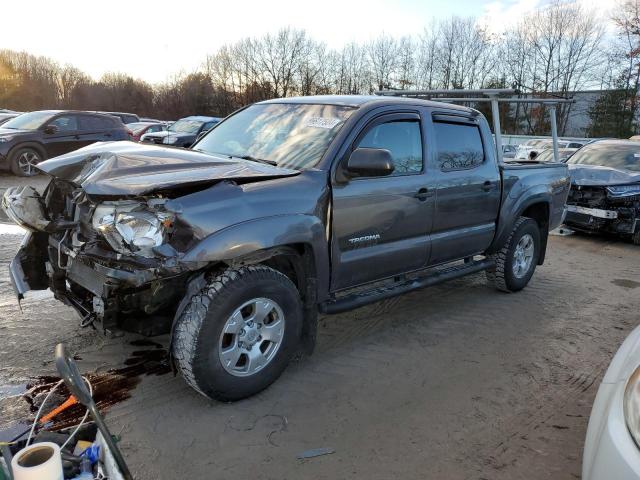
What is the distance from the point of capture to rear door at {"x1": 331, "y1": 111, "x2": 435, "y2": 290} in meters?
3.68

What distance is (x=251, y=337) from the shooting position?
10.7ft

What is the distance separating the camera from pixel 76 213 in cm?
329

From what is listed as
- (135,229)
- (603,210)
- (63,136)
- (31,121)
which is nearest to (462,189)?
(135,229)

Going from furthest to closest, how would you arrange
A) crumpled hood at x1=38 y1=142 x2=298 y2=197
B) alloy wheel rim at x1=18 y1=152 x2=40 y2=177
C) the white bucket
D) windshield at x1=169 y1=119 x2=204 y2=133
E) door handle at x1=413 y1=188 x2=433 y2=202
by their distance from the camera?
windshield at x1=169 y1=119 x2=204 y2=133
alloy wheel rim at x1=18 y1=152 x2=40 y2=177
door handle at x1=413 y1=188 x2=433 y2=202
crumpled hood at x1=38 y1=142 x2=298 y2=197
the white bucket

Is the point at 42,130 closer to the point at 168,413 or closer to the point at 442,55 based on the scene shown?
the point at 168,413

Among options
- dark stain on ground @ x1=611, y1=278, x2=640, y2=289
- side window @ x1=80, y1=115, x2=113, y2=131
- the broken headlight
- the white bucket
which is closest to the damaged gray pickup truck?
the broken headlight

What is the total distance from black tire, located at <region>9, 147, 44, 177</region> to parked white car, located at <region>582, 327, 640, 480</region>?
1286cm

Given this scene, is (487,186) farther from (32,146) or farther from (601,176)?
(32,146)

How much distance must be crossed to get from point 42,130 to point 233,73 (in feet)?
140

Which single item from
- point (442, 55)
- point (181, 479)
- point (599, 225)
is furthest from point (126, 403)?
point (442, 55)

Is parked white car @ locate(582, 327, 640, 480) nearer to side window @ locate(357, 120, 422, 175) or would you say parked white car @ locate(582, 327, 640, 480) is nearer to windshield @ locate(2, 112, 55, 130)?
side window @ locate(357, 120, 422, 175)

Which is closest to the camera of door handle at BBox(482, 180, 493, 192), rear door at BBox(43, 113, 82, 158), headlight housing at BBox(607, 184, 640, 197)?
door handle at BBox(482, 180, 493, 192)

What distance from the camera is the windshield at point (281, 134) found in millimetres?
3752

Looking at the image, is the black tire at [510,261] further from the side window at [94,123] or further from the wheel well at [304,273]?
the side window at [94,123]
